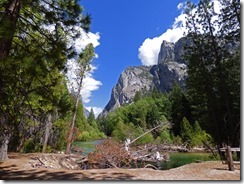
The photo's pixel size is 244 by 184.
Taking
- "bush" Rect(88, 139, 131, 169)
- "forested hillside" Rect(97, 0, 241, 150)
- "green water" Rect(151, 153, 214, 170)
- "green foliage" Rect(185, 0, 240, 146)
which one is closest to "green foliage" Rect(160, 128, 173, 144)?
"green water" Rect(151, 153, 214, 170)

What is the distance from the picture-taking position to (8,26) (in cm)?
252

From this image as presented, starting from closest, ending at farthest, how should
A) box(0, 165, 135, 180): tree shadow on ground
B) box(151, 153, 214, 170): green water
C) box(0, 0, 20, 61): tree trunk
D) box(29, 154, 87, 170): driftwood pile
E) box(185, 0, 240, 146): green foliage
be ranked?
box(0, 0, 20, 61): tree trunk < box(0, 165, 135, 180): tree shadow on ground < box(185, 0, 240, 146): green foliage < box(29, 154, 87, 170): driftwood pile < box(151, 153, 214, 170): green water

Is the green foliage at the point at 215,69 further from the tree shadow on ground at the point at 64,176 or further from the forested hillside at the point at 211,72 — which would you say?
the tree shadow on ground at the point at 64,176

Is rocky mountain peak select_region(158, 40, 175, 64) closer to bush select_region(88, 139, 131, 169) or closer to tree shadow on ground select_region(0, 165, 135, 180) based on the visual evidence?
tree shadow on ground select_region(0, 165, 135, 180)

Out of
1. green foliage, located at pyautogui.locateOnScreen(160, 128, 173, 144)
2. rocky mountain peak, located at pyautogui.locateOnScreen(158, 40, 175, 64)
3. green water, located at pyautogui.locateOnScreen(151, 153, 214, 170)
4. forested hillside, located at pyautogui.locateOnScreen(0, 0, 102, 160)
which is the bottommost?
green water, located at pyautogui.locateOnScreen(151, 153, 214, 170)

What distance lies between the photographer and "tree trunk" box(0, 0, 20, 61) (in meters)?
2.51

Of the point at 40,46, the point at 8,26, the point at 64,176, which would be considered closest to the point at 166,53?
the point at 40,46

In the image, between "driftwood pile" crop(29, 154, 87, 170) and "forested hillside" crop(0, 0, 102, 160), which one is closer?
"forested hillside" crop(0, 0, 102, 160)

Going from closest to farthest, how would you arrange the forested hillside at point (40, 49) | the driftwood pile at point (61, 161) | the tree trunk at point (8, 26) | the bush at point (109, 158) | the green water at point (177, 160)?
the tree trunk at point (8, 26) → the forested hillside at point (40, 49) → the driftwood pile at point (61, 161) → the bush at point (109, 158) → the green water at point (177, 160)

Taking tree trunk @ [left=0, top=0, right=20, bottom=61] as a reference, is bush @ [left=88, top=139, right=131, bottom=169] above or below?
below

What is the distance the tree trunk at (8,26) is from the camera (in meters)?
2.51

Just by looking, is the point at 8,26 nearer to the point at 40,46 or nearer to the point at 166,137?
the point at 40,46

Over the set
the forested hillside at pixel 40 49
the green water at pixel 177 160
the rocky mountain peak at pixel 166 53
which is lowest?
the green water at pixel 177 160

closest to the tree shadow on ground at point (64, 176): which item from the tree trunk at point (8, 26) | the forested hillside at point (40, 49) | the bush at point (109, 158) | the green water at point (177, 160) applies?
the forested hillside at point (40, 49)
